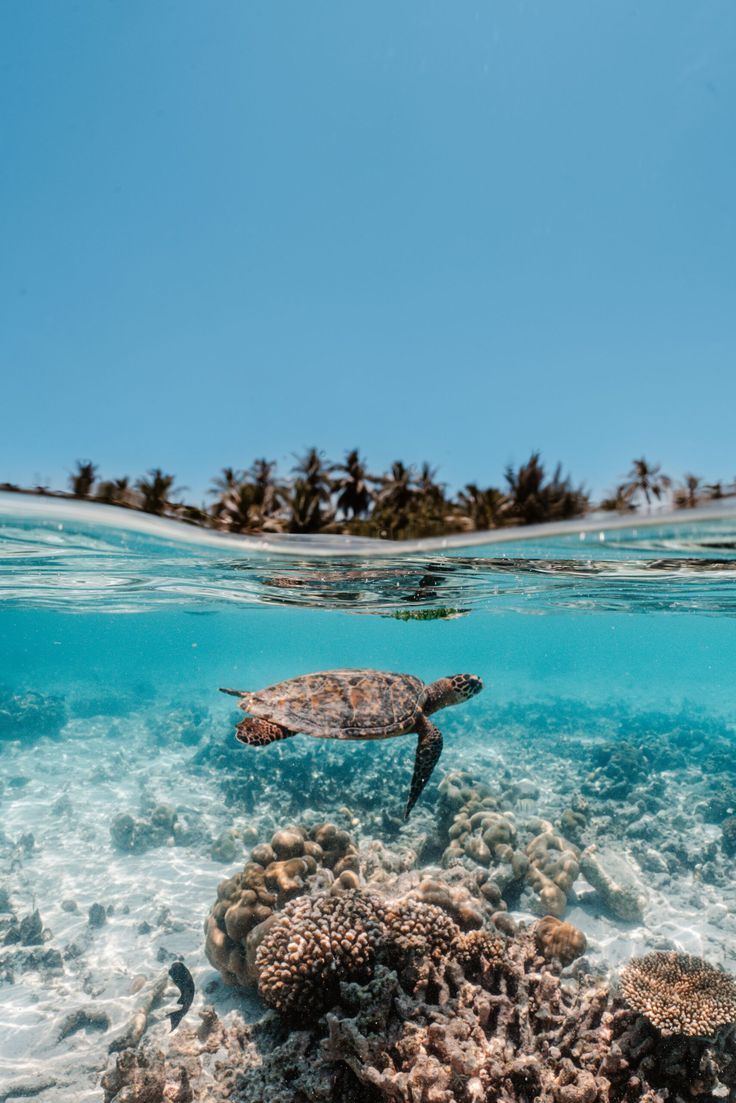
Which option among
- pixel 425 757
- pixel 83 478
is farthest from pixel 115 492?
pixel 425 757

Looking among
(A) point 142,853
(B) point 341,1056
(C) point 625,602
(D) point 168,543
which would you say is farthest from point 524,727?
(B) point 341,1056

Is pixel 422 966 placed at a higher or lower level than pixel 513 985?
higher

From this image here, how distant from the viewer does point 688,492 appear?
348 inches

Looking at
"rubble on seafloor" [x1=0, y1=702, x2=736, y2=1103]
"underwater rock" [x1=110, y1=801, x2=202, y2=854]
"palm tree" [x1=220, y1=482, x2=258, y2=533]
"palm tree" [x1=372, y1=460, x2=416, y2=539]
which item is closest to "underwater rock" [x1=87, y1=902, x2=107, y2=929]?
"rubble on seafloor" [x1=0, y1=702, x2=736, y2=1103]

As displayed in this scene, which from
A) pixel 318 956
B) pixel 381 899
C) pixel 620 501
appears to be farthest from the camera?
pixel 620 501

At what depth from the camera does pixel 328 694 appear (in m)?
8.99

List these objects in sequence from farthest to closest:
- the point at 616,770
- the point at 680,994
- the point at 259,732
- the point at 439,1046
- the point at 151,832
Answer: the point at 616,770, the point at 151,832, the point at 259,732, the point at 680,994, the point at 439,1046

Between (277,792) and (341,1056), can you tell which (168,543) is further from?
(341,1056)

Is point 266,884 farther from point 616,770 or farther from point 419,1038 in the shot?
point 616,770

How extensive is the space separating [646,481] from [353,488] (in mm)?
4751

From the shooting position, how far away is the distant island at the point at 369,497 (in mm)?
8758

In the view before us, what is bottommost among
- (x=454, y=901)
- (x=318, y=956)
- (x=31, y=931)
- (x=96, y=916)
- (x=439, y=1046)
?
(x=96, y=916)

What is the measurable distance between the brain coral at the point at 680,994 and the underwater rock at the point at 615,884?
3.88 meters

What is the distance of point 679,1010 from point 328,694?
18.9ft
